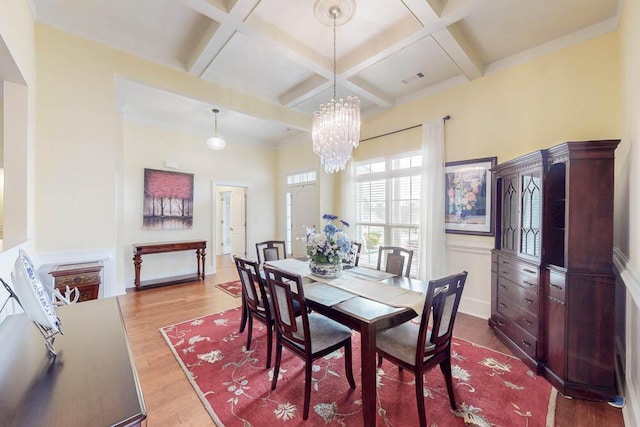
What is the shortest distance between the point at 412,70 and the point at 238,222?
573cm

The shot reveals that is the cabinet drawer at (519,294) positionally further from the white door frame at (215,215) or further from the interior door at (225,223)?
the interior door at (225,223)

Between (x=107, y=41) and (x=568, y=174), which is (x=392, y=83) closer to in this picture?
(x=568, y=174)

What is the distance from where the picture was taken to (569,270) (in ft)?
6.64

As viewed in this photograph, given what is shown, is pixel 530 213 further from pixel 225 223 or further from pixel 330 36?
pixel 225 223

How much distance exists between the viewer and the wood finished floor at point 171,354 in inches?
70.6

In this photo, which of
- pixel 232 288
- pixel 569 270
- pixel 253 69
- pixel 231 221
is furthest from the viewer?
pixel 231 221

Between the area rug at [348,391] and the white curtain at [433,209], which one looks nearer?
the area rug at [348,391]

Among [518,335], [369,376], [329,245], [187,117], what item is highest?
[187,117]

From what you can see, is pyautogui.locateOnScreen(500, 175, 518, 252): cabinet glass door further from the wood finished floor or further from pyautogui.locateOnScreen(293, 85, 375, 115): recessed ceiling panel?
pyautogui.locateOnScreen(293, 85, 375, 115): recessed ceiling panel

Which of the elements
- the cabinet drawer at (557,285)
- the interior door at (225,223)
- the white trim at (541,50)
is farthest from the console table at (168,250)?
the cabinet drawer at (557,285)

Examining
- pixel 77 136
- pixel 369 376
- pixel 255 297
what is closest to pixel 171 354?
pixel 255 297

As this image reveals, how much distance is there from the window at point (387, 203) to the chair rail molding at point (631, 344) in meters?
2.27

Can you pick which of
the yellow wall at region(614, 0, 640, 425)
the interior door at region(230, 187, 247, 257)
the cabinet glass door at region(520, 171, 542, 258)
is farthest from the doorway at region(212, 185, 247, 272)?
the yellow wall at region(614, 0, 640, 425)

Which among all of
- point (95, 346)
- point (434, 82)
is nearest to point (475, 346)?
point (95, 346)
